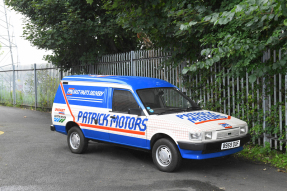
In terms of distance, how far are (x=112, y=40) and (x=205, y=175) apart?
10318mm

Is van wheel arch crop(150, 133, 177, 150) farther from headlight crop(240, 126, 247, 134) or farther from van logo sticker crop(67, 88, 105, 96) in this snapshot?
van logo sticker crop(67, 88, 105, 96)

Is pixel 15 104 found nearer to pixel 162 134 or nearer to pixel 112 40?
pixel 112 40

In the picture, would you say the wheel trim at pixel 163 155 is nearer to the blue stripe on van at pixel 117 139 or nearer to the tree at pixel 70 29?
the blue stripe on van at pixel 117 139

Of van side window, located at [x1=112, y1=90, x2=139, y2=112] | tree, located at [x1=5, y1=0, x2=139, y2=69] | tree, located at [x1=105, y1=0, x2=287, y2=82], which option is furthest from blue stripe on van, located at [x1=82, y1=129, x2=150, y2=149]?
tree, located at [x1=5, y1=0, x2=139, y2=69]

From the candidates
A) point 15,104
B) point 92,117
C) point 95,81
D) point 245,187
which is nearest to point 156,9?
point 95,81

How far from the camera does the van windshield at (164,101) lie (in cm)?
700

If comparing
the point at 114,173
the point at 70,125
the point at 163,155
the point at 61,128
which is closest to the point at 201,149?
the point at 163,155

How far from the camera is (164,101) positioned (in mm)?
7375

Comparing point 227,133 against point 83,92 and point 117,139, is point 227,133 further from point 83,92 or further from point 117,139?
point 83,92

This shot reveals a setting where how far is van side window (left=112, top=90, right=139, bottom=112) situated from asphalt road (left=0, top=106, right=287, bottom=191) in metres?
1.19

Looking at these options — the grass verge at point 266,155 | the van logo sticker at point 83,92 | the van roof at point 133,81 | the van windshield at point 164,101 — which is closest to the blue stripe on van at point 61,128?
the van logo sticker at point 83,92

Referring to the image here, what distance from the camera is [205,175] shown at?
6.25 m

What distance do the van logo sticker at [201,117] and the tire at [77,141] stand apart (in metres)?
2.64

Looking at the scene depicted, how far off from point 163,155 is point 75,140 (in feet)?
8.91
